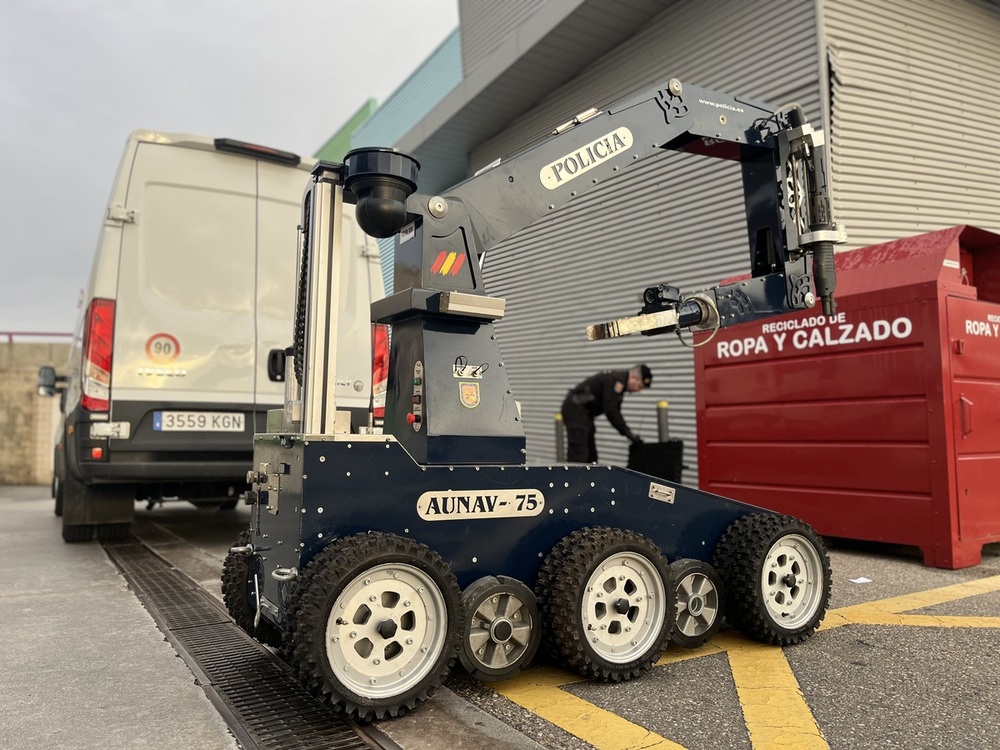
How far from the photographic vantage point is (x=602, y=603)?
303 cm

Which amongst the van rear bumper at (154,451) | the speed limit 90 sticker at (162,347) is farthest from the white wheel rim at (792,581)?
the speed limit 90 sticker at (162,347)

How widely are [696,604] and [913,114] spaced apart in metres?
7.48

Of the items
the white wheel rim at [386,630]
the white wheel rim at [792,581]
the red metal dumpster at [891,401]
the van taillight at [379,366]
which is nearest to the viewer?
the white wheel rim at [386,630]

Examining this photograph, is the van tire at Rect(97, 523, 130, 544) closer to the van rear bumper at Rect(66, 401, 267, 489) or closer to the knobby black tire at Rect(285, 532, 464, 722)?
the van rear bumper at Rect(66, 401, 267, 489)

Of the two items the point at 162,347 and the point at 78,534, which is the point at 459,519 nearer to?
the point at 162,347

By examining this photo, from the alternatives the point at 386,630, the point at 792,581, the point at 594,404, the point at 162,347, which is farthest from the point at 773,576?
the point at 162,347

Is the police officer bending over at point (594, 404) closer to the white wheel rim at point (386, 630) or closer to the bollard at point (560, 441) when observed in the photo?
the bollard at point (560, 441)

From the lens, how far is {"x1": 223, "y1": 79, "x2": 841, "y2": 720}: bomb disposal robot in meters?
2.62

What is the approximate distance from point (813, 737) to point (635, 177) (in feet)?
28.6

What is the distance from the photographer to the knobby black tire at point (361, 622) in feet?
7.98

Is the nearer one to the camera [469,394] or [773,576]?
[469,394]

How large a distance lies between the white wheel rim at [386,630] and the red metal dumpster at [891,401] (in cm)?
337

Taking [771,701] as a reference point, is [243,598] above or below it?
above

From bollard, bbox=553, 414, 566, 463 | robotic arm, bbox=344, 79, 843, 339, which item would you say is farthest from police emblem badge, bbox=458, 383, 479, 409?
bollard, bbox=553, 414, 566, 463
